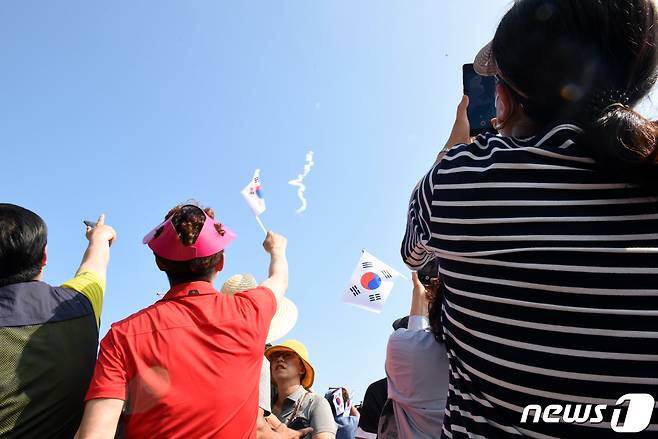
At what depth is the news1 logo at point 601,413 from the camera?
980mm

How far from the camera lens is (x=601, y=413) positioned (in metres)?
1.01

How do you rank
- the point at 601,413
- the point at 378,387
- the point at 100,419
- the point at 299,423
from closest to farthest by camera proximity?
the point at 601,413 → the point at 100,419 → the point at 378,387 → the point at 299,423

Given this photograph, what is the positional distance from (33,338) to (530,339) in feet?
7.44

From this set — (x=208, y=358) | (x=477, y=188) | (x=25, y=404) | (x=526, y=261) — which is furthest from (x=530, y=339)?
(x=25, y=404)

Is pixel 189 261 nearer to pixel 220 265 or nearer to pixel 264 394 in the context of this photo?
pixel 220 265

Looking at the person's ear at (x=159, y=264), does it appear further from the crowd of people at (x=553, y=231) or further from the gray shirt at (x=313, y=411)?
the gray shirt at (x=313, y=411)

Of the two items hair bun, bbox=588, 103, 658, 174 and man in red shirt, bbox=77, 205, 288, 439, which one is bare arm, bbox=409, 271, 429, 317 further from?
hair bun, bbox=588, 103, 658, 174

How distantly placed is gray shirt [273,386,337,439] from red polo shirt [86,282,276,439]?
2.02 metres

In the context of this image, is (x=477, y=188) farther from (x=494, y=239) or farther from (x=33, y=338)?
(x=33, y=338)

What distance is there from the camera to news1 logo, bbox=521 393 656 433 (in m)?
0.98

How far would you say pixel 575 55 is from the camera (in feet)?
3.88

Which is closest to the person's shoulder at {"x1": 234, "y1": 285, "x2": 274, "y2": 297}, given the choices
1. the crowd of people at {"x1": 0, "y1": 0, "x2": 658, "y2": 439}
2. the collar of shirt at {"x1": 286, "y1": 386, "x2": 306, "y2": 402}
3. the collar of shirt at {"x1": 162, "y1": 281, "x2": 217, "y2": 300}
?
the collar of shirt at {"x1": 162, "y1": 281, "x2": 217, "y2": 300}

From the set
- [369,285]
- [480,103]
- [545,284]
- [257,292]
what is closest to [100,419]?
[257,292]

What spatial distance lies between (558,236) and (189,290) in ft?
6.21
